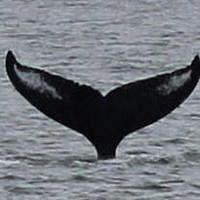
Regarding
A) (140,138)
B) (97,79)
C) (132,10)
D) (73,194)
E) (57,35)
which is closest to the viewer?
(73,194)

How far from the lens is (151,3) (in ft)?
102

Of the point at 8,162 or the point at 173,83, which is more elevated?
the point at 173,83

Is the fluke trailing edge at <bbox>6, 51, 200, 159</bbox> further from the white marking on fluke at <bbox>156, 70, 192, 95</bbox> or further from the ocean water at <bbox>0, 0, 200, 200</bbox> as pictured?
the ocean water at <bbox>0, 0, 200, 200</bbox>

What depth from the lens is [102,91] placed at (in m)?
20.9

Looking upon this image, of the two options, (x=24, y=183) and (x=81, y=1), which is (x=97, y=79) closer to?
(x=24, y=183)

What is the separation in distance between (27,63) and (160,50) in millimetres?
2318

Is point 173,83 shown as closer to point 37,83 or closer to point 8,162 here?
point 37,83

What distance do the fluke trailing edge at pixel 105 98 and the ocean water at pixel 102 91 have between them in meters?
0.62

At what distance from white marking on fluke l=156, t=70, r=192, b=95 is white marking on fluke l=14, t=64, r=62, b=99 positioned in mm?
922

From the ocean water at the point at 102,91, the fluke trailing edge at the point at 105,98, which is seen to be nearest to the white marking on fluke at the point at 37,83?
the fluke trailing edge at the point at 105,98

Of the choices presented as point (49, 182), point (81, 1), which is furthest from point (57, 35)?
point (49, 182)

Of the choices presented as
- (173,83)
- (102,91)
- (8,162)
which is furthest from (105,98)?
(102,91)

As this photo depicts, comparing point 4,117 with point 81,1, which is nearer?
point 4,117

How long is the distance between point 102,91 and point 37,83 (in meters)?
5.35
